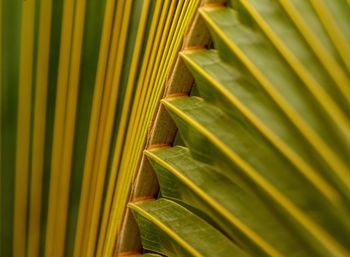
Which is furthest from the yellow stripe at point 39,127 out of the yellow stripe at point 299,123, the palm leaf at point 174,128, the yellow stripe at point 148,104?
the yellow stripe at point 299,123

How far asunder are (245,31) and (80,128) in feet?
0.81

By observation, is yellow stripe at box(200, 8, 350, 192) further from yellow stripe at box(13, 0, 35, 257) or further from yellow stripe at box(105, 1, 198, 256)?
yellow stripe at box(13, 0, 35, 257)

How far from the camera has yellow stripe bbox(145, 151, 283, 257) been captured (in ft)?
1.86

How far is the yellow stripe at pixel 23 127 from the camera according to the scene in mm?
641

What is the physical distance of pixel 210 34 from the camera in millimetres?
591

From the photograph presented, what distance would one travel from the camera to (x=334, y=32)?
20.2 inches

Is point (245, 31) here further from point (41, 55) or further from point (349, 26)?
point (41, 55)

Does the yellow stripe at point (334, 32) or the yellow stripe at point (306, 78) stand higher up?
the yellow stripe at point (334, 32)

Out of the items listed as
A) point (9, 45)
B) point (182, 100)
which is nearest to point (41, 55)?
point (9, 45)

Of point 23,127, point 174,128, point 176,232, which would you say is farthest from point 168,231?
point 23,127

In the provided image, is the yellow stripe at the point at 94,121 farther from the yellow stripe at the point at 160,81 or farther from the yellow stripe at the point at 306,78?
the yellow stripe at the point at 306,78

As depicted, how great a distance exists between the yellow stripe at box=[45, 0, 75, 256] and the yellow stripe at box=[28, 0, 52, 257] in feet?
0.05

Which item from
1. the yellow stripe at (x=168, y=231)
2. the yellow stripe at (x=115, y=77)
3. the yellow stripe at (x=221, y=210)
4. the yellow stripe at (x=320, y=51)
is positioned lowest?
the yellow stripe at (x=168, y=231)

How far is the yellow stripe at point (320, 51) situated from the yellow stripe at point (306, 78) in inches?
0.6
